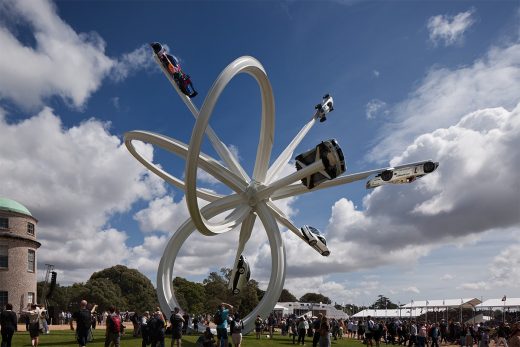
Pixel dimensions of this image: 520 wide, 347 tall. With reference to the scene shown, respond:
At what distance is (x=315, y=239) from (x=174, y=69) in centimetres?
1243

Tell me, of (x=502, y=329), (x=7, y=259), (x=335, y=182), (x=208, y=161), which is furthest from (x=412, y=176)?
(x=7, y=259)

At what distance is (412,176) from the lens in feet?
80.0

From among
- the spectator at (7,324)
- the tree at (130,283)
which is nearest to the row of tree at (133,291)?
the tree at (130,283)

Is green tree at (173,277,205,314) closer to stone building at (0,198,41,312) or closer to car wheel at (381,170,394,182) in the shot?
stone building at (0,198,41,312)

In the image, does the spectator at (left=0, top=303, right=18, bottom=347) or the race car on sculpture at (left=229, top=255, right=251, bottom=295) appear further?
the race car on sculpture at (left=229, top=255, right=251, bottom=295)

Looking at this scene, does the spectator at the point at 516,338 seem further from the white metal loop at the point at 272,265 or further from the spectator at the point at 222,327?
the white metal loop at the point at 272,265

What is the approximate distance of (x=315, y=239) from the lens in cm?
2681

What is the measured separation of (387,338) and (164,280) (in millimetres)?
16245

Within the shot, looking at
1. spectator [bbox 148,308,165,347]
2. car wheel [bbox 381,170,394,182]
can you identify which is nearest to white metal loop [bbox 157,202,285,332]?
car wheel [bbox 381,170,394,182]

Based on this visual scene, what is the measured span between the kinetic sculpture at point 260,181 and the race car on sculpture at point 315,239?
0.19 feet

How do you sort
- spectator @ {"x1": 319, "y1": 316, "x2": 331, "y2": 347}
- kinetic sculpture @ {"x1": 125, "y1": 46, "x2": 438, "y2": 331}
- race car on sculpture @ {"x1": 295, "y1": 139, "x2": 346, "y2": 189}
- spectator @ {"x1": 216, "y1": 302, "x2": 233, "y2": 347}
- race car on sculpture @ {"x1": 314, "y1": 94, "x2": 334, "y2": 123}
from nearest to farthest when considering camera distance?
spectator @ {"x1": 319, "y1": 316, "x2": 331, "y2": 347} → spectator @ {"x1": 216, "y1": 302, "x2": 233, "y2": 347} → race car on sculpture @ {"x1": 295, "y1": 139, "x2": 346, "y2": 189} → kinetic sculpture @ {"x1": 125, "y1": 46, "x2": 438, "y2": 331} → race car on sculpture @ {"x1": 314, "y1": 94, "x2": 334, "y2": 123}

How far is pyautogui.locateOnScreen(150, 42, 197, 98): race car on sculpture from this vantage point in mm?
29016

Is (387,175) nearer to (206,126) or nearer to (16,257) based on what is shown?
(206,126)

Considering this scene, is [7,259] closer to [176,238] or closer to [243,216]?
[176,238]
